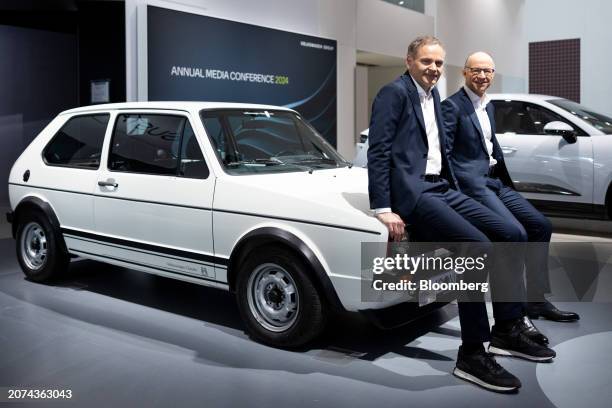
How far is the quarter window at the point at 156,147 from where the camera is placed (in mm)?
4285

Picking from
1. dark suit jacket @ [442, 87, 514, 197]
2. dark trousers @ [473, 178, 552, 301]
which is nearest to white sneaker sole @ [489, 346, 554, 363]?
dark trousers @ [473, 178, 552, 301]

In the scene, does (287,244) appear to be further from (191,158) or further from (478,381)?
(478,381)

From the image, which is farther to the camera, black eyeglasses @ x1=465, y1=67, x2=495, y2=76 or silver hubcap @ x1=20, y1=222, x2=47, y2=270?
silver hubcap @ x1=20, y1=222, x2=47, y2=270

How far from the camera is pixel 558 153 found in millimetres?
7211

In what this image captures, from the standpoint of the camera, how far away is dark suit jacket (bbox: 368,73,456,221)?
331 centimetres

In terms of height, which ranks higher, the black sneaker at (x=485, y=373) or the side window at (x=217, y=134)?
the side window at (x=217, y=134)

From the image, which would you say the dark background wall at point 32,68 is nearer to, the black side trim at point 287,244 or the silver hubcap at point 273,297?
the black side trim at point 287,244

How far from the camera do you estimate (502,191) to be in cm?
413

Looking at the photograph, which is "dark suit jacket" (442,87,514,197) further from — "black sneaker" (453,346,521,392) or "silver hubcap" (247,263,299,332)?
"silver hubcap" (247,263,299,332)

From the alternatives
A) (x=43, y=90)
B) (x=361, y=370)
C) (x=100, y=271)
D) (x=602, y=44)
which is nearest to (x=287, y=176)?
(x=361, y=370)

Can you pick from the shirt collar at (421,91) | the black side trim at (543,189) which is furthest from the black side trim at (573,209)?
the shirt collar at (421,91)

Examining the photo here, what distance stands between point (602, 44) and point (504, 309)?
17093 mm

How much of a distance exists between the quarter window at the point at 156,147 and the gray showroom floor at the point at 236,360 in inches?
40.2

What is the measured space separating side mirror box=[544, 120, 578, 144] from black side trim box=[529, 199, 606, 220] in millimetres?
703
